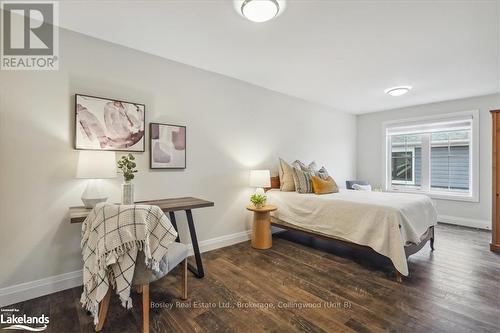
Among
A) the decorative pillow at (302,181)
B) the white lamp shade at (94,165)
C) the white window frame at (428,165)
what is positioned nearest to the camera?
the white lamp shade at (94,165)

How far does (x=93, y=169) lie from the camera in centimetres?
208

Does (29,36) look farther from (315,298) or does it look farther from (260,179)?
(315,298)

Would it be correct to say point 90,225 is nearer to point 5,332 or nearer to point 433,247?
point 5,332

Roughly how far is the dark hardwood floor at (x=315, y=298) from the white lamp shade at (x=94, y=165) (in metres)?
1.07

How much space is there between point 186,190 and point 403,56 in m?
2.99

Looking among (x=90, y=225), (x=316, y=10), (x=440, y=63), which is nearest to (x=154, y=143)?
(x=90, y=225)

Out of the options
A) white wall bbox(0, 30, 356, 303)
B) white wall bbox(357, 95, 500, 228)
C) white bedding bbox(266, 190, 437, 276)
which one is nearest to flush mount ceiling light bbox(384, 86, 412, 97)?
white wall bbox(357, 95, 500, 228)

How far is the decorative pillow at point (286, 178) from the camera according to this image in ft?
12.0

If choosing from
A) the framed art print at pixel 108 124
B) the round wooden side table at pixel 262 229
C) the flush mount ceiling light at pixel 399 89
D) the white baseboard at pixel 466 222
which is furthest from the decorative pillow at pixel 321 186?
the white baseboard at pixel 466 222

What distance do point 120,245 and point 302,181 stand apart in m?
2.62

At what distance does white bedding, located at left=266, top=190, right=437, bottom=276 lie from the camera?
2.41 m

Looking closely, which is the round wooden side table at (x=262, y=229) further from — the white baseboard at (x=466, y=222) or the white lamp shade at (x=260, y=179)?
the white baseboard at (x=466, y=222)

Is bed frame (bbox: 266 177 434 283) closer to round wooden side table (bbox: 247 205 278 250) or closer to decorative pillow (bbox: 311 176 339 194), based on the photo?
round wooden side table (bbox: 247 205 278 250)

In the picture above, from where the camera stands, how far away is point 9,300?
197cm
